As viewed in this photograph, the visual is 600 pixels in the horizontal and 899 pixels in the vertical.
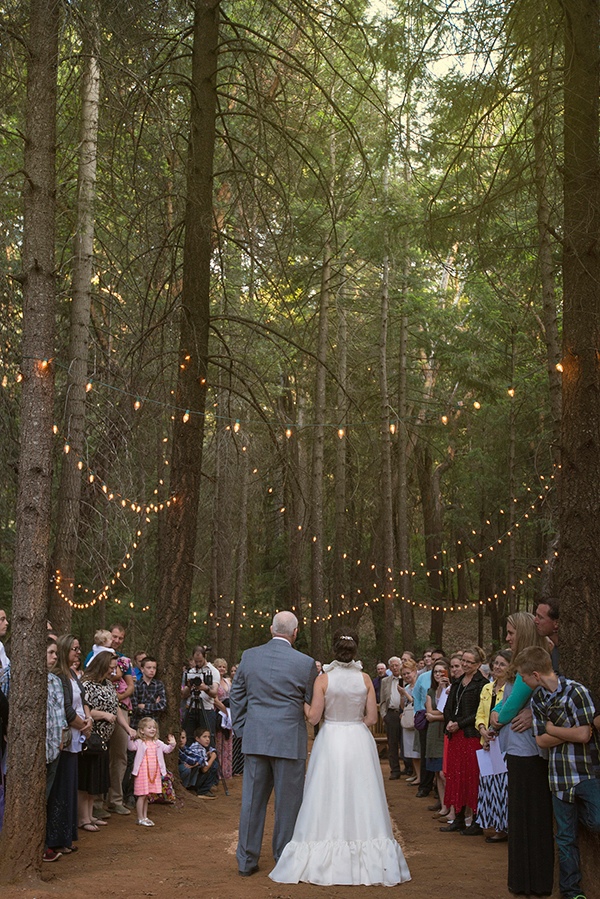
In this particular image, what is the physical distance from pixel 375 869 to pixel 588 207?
15.8 ft

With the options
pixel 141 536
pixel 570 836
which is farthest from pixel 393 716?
pixel 570 836

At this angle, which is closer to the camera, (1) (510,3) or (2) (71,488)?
(1) (510,3)

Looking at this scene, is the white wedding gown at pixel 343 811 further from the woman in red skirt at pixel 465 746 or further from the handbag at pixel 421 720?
the handbag at pixel 421 720

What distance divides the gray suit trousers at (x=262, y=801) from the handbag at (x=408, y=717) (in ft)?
22.3

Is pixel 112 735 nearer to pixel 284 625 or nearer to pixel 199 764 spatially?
pixel 199 764

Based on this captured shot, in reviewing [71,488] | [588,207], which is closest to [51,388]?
[588,207]

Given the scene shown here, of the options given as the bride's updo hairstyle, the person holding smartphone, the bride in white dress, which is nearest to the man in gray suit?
the bride in white dress

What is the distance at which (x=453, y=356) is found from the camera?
25.5 metres

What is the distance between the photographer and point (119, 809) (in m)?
10.2

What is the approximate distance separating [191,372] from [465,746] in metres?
5.07

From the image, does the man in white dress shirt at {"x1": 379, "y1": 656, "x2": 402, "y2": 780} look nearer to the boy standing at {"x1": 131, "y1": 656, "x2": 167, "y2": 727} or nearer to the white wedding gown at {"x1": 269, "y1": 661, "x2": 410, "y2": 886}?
the boy standing at {"x1": 131, "y1": 656, "x2": 167, "y2": 727}

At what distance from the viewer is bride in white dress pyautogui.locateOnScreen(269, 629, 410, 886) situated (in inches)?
264

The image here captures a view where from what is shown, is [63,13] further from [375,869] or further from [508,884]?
[508,884]

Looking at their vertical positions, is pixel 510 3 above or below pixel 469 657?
above
